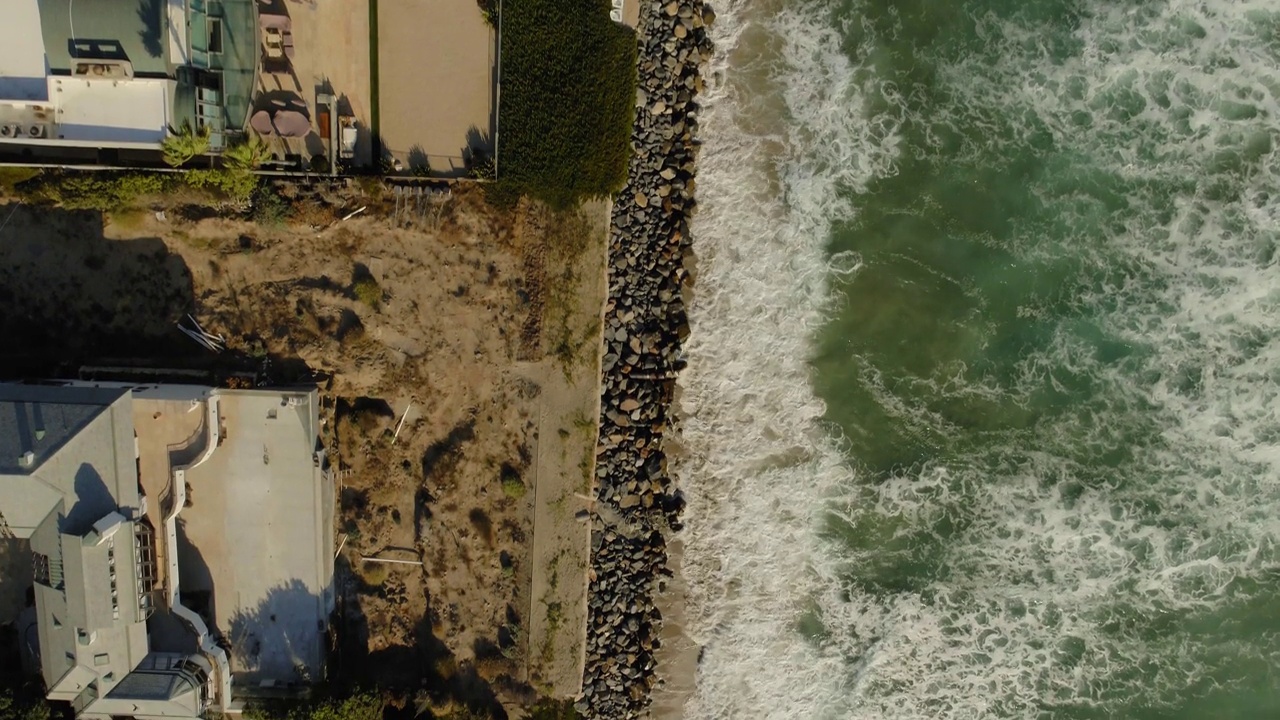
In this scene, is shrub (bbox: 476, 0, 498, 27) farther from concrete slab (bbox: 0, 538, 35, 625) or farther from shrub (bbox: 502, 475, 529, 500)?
concrete slab (bbox: 0, 538, 35, 625)

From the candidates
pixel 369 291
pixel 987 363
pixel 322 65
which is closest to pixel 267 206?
pixel 369 291

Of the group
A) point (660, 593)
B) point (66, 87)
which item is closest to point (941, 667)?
point (660, 593)

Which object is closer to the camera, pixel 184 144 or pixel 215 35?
pixel 184 144

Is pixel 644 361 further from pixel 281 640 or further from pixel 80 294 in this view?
pixel 80 294

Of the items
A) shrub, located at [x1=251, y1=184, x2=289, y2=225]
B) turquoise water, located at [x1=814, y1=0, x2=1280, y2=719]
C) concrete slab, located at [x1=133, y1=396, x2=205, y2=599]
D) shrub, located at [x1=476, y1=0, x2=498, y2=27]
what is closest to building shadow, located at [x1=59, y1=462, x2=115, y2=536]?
concrete slab, located at [x1=133, y1=396, x2=205, y2=599]

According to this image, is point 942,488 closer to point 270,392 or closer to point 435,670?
point 435,670

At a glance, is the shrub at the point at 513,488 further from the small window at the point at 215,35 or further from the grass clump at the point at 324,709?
the small window at the point at 215,35
